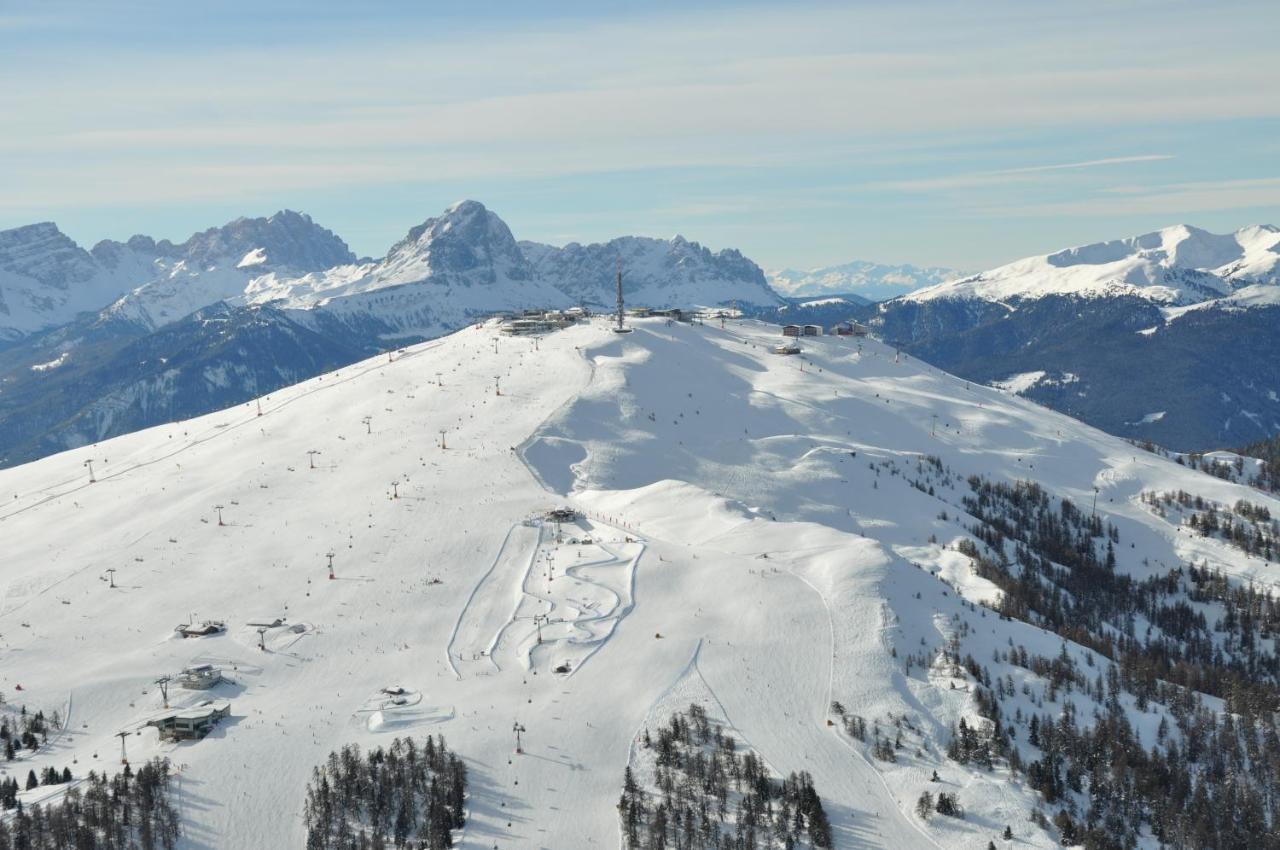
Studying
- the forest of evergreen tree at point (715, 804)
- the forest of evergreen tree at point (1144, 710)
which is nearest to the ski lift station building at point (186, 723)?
the forest of evergreen tree at point (715, 804)

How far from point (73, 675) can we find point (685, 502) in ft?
267

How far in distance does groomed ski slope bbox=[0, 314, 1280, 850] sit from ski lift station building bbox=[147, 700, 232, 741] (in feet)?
5.08

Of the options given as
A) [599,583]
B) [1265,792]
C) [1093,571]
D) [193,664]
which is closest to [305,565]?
[193,664]

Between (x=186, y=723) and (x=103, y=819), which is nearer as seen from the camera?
(x=103, y=819)

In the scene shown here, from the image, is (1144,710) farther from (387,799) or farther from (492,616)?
(387,799)

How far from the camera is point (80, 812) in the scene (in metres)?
77.0

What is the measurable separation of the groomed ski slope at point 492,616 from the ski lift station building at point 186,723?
1.55 metres

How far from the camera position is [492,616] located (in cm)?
11756

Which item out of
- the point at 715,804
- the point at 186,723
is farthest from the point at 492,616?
the point at 715,804

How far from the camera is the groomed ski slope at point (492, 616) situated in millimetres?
86500

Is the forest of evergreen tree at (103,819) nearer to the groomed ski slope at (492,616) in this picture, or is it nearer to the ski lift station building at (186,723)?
the groomed ski slope at (492,616)

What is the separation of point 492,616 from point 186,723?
1404 inches

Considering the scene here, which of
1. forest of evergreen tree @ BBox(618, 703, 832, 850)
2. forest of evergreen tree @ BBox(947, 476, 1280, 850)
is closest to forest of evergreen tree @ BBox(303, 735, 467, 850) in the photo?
forest of evergreen tree @ BBox(618, 703, 832, 850)

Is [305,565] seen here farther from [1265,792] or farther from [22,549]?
[1265,792]
